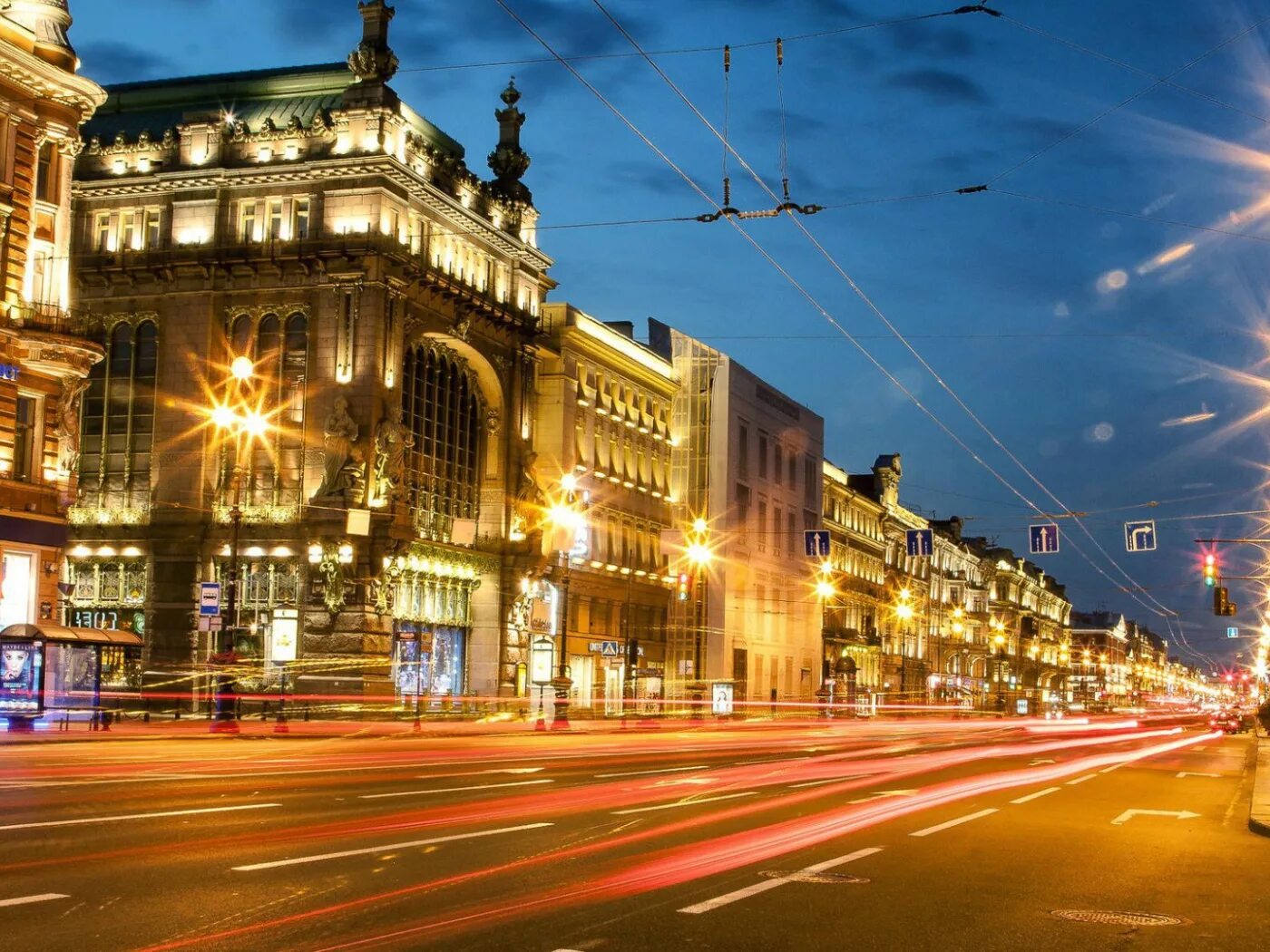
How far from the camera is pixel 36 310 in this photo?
42250 mm

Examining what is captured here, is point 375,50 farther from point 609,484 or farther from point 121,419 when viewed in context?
point 609,484

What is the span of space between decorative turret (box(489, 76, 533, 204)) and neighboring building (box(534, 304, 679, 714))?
19.0ft

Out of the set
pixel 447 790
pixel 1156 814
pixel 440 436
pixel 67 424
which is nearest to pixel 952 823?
pixel 1156 814

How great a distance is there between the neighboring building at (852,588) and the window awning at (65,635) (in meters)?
66.4

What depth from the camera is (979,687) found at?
155500 mm

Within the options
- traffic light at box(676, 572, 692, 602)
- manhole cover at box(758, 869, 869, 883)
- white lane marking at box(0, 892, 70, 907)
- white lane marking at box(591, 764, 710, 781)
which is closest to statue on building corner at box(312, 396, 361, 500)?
traffic light at box(676, 572, 692, 602)

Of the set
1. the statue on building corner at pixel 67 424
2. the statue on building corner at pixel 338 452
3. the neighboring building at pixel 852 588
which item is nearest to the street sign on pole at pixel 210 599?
the statue on building corner at pixel 67 424

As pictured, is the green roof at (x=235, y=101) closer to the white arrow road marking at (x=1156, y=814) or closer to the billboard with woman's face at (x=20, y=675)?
the billboard with woman's face at (x=20, y=675)

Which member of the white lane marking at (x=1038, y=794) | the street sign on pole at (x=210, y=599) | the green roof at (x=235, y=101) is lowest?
the white lane marking at (x=1038, y=794)

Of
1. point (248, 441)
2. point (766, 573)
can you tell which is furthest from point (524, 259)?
Answer: point (766, 573)

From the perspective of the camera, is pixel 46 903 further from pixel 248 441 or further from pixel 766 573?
pixel 766 573

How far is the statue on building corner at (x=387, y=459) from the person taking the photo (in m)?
55.5

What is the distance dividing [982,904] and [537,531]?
54930 mm

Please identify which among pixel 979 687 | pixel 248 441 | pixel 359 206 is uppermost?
pixel 359 206
